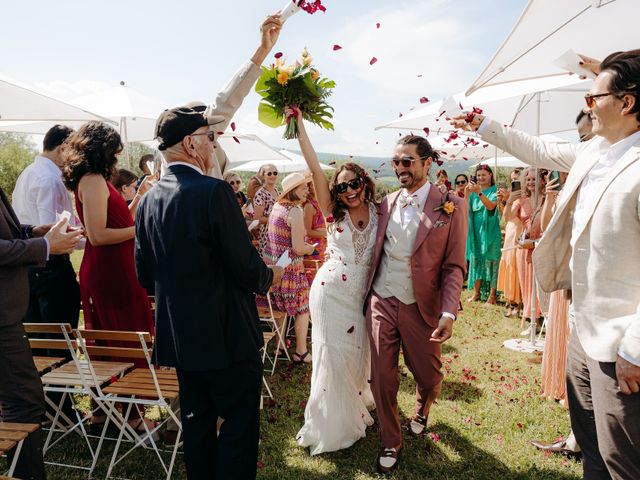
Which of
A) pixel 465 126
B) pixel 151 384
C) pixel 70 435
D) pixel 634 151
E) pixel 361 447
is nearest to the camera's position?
pixel 634 151

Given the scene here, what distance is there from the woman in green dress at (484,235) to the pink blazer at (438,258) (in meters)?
5.43

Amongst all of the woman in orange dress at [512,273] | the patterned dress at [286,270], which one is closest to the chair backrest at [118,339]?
the patterned dress at [286,270]

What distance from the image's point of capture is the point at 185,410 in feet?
8.92

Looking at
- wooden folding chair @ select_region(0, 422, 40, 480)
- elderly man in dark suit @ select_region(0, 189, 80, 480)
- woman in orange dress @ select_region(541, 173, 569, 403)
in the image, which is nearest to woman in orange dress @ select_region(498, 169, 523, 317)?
woman in orange dress @ select_region(541, 173, 569, 403)

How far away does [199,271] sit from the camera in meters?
2.44

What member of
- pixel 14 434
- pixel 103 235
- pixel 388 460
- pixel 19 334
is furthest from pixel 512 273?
pixel 14 434

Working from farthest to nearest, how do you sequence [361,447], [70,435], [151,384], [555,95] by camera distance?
[555,95], [70,435], [361,447], [151,384]

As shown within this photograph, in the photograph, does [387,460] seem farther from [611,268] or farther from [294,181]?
[294,181]

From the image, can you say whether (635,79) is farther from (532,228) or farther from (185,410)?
(532,228)

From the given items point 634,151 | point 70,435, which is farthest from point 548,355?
point 70,435

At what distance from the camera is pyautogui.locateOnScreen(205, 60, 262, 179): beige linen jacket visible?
Answer: 113 inches

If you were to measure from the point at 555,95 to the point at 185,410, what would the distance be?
8652 mm

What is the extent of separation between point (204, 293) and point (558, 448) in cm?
318

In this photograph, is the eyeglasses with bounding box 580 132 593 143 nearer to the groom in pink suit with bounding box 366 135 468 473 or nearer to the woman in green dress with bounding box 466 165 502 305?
the groom in pink suit with bounding box 366 135 468 473
